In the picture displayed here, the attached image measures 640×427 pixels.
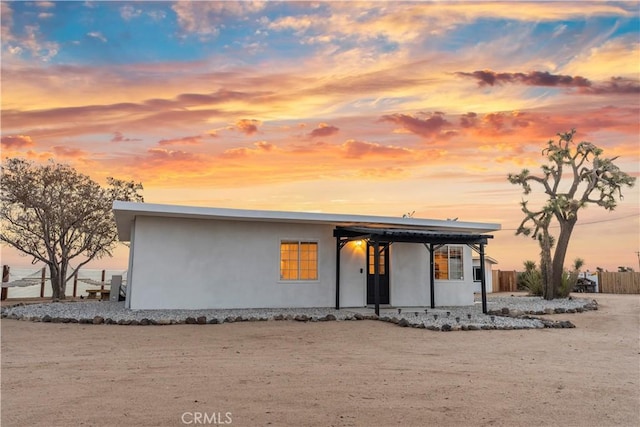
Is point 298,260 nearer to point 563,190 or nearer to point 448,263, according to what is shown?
point 448,263

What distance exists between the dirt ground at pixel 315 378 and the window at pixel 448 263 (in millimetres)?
5961

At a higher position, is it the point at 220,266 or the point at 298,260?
the point at 298,260

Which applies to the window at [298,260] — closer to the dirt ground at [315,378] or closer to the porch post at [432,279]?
the porch post at [432,279]

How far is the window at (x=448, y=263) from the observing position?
15719 millimetres

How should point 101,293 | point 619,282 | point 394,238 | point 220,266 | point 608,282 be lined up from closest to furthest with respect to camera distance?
point 394,238 → point 220,266 → point 101,293 → point 619,282 → point 608,282

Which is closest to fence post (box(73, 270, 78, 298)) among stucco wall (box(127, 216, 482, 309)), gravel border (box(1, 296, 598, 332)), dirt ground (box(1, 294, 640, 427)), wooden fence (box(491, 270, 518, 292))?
gravel border (box(1, 296, 598, 332))

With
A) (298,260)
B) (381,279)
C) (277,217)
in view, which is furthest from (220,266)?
(381,279)

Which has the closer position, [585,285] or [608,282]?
[608,282]

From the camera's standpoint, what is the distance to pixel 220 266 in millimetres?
13242

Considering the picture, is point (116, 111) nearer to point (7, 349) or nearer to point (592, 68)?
point (7, 349)

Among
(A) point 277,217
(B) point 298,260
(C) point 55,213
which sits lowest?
(B) point 298,260

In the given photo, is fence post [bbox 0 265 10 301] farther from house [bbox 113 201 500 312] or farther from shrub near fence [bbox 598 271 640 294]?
shrub near fence [bbox 598 271 640 294]

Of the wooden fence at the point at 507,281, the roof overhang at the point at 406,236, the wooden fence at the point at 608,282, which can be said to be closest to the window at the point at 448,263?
the roof overhang at the point at 406,236

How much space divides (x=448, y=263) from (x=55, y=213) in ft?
50.8
